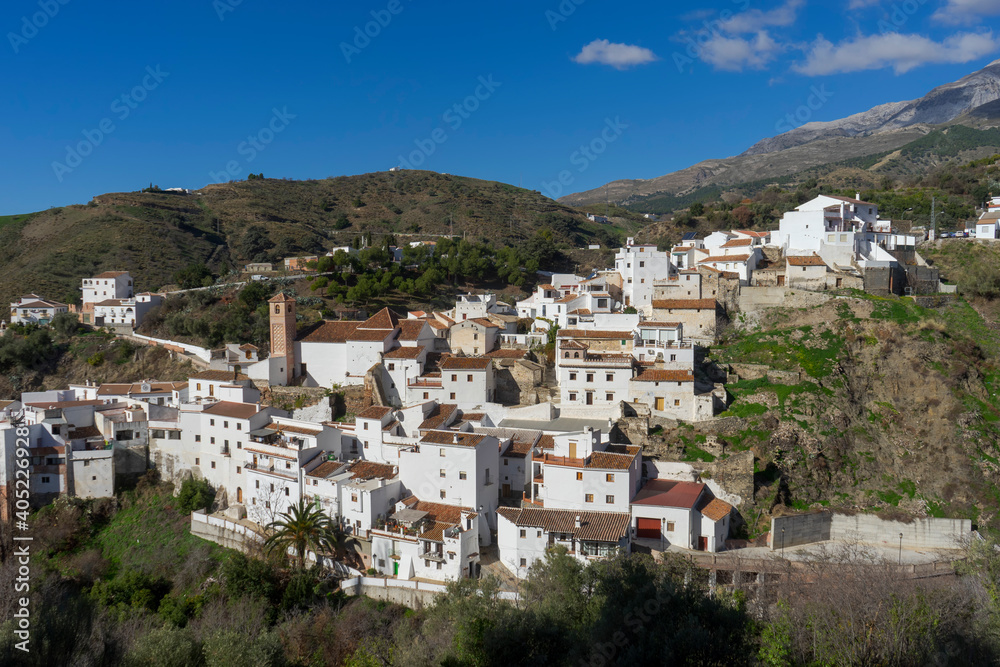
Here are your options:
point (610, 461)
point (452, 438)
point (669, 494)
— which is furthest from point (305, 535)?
point (669, 494)

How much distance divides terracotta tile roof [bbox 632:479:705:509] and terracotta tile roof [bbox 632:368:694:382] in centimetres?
431

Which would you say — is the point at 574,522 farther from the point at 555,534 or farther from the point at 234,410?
the point at 234,410

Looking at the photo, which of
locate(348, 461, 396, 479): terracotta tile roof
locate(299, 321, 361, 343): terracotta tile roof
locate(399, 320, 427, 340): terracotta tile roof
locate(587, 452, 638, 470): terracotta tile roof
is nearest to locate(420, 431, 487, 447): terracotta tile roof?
locate(348, 461, 396, 479): terracotta tile roof

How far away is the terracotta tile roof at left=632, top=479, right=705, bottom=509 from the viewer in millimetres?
22617

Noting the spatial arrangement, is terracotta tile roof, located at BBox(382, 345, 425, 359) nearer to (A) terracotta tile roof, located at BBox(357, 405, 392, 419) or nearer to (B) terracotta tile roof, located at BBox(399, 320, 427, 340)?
(B) terracotta tile roof, located at BBox(399, 320, 427, 340)

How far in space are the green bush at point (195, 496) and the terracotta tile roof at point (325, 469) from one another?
21.2 ft

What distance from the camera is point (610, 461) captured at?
23.1 m

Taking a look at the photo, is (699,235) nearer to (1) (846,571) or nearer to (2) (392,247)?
(2) (392,247)

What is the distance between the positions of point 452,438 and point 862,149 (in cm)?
12254

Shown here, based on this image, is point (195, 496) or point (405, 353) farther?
point (405, 353)

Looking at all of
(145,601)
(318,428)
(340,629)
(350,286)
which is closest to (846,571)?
(340,629)

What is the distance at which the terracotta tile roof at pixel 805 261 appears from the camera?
115 feet

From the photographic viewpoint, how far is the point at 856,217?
40.6 m

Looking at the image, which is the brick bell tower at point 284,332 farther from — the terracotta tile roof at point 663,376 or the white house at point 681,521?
the white house at point 681,521
